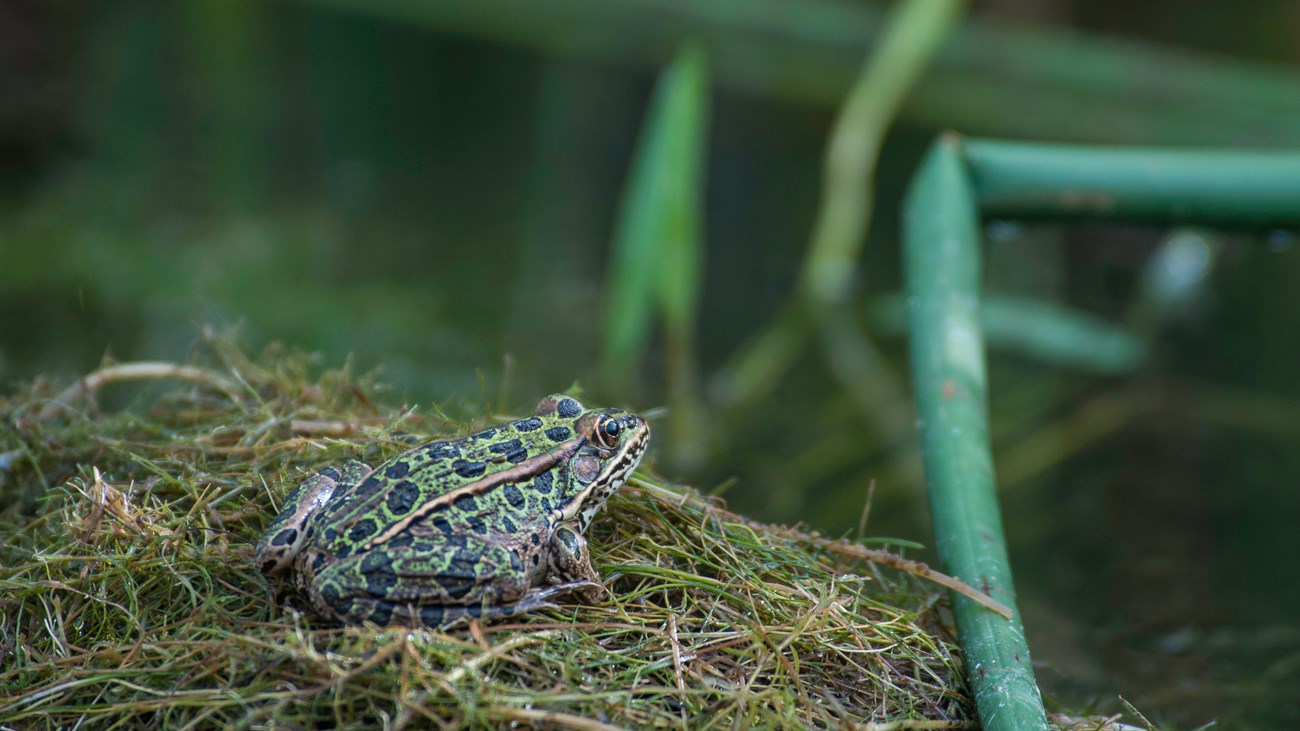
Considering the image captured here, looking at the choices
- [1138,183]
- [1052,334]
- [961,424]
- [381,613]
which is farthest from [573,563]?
[1052,334]

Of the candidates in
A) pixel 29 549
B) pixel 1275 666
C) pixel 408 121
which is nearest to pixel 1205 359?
pixel 1275 666

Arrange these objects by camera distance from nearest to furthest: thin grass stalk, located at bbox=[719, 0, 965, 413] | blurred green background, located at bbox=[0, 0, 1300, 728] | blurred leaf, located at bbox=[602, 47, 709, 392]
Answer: blurred leaf, located at bbox=[602, 47, 709, 392], blurred green background, located at bbox=[0, 0, 1300, 728], thin grass stalk, located at bbox=[719, 0, 965, 413]

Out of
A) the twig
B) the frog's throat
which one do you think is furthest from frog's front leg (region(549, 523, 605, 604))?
the twig

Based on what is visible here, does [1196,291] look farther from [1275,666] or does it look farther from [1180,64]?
[1275,666]

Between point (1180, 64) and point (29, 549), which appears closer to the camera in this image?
point (29, 549)

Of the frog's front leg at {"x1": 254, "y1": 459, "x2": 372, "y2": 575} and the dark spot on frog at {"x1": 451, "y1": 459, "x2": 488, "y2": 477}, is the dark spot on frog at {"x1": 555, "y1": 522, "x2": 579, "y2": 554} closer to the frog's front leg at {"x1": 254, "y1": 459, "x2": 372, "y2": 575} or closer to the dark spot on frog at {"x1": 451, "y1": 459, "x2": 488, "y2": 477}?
the dark spot on frog at {"x1": 451, "y1": 459, "x2": 488, "y2": 477}

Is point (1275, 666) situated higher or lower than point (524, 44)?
lower
